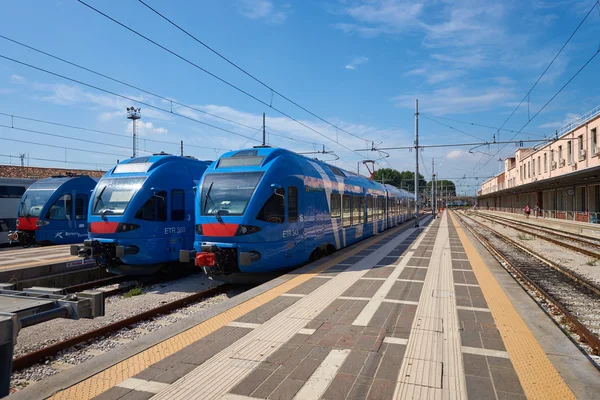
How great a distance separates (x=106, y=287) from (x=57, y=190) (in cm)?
850

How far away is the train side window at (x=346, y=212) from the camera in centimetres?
1421

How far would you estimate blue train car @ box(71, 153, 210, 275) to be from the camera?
387 inches

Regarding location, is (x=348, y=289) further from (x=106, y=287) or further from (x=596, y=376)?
(x=106, y=287)

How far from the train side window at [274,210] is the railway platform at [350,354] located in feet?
6.56

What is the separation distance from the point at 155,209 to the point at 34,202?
10384mm

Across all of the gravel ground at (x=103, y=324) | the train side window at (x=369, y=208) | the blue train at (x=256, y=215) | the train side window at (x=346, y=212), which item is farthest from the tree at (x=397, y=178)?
the gravel ground at (x=103, y=324)

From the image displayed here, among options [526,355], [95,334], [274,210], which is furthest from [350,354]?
[274,210]

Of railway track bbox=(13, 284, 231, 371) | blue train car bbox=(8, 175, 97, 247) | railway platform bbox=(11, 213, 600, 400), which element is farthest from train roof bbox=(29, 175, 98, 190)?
railway platform bbox=(11, 213, 600, 400)

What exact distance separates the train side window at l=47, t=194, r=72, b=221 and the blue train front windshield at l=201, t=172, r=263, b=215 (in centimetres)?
1089

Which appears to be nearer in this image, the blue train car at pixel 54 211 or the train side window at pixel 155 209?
the train side window at pixel 155 209

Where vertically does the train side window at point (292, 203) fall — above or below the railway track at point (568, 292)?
above

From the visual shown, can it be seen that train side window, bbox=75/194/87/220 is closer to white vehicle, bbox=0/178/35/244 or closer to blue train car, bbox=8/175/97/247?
blue train car, bbox=8/175/97/247

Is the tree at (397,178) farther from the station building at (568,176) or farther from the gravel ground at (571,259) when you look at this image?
the gravel ground at (571,259)

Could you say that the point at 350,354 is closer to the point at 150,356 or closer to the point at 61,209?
the point at 150,356
